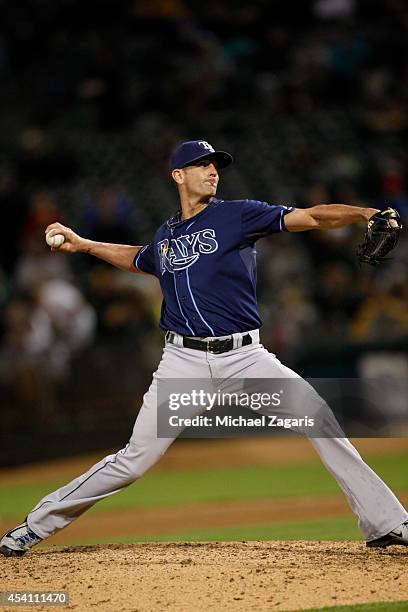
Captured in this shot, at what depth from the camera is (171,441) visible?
539 cm

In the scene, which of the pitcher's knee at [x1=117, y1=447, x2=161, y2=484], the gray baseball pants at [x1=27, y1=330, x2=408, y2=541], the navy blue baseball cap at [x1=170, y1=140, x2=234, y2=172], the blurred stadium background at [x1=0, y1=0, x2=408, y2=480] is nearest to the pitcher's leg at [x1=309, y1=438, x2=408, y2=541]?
the gray baseball pants at [x1=27, y1=330, x2=408, y2=541]

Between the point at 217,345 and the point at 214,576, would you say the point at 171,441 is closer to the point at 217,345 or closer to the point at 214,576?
the point at 217,345

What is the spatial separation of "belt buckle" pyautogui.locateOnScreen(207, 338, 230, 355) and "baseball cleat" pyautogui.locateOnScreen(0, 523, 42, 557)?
4.64 ft

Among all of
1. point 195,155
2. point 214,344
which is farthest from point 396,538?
point 195,155

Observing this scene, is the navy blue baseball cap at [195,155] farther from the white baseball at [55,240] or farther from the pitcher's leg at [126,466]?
the pitcher's leg at [126,466]

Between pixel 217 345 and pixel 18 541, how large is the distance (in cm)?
155

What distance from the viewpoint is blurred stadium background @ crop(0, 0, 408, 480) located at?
11883 mm

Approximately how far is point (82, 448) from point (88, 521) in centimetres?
318

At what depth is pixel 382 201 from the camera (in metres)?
13.7

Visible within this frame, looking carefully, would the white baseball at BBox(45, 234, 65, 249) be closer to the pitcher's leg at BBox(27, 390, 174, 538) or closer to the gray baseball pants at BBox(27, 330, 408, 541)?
the gray baseball pants at BBox(27, 330, 408, 541)

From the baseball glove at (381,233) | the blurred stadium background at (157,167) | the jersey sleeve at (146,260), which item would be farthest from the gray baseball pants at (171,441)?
the blurred stadium background at (157,167)

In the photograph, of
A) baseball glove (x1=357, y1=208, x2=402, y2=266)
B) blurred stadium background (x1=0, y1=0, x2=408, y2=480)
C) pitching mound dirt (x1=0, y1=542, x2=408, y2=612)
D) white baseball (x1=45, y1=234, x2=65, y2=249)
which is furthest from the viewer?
blurred stadium background (x1=0, y1=0, x2=408, y2=480)

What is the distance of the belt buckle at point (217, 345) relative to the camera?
534cm

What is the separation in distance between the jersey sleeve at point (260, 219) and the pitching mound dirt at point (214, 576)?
173 cm
